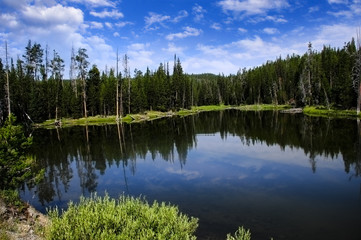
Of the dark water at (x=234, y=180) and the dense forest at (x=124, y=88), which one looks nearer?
the dark water at (x=234, y=180)

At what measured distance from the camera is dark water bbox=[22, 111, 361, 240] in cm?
1622

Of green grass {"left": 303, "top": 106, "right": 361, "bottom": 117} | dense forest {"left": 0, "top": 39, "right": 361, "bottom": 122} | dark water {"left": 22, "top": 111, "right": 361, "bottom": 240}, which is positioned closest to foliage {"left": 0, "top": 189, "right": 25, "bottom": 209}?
dark water {"left": 22, "top": 111, "right": 361, "bottom": 240}

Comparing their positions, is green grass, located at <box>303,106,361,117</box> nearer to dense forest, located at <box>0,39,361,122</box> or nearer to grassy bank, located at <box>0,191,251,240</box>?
dense forest, located at <box>0,39,361,122</box>

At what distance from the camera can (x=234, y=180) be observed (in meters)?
24.5

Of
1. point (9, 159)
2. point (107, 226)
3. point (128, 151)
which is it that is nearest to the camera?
point (107, 226)

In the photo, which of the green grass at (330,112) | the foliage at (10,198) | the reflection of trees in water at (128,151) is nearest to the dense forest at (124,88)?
the green grass at (330,112)

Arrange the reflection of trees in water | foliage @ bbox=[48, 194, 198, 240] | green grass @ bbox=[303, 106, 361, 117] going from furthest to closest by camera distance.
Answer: green grass @ bbox=[303, 106, 361, 117]
the reflection of trees in water
foliage @ bbox=[48, 194, 198, 240]

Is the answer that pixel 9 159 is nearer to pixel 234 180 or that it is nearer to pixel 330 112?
pixel 234 180

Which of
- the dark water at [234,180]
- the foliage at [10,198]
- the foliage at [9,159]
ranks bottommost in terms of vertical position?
the dark water at [234,180]

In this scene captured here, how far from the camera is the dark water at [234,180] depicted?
1622 cm

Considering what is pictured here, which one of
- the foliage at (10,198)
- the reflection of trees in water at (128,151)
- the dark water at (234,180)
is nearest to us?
the foliage at (10,198)

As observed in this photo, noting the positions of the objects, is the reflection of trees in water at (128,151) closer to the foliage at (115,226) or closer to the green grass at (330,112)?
the foliage at (115,226)

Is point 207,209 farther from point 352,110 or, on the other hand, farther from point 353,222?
point 352,110

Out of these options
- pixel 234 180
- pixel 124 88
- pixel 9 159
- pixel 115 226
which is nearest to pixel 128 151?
pixel 234 180
